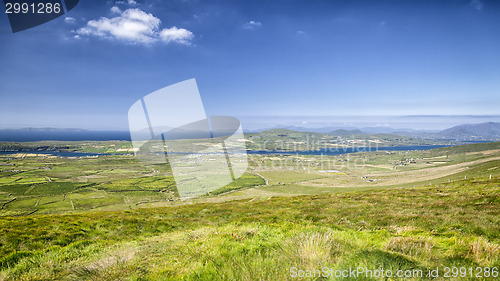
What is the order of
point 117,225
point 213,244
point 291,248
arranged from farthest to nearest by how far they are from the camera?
1. point 117,225
2. point 213,244
3. point 291,248

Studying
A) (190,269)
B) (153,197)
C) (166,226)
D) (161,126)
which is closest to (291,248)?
(190,269)

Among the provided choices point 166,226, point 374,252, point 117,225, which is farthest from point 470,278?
point 117,225

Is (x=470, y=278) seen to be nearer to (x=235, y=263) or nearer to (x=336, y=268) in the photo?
(x=336, y=268)

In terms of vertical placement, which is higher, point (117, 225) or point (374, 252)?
point (374, 252)

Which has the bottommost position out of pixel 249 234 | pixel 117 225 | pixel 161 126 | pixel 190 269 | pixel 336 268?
pixel 117 225

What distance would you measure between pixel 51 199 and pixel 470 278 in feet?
367

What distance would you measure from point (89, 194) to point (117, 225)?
94131mm

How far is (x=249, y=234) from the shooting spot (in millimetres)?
5480

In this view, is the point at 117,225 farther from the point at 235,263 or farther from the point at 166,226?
the point at 235,263

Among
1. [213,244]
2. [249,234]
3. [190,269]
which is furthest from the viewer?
[249,234]

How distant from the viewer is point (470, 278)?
8.83ft

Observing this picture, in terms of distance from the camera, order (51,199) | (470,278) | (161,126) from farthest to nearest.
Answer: (51,199) < (161,126) < (470,278)

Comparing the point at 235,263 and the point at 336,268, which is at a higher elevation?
the point at 336,268

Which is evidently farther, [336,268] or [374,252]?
[374,252]
